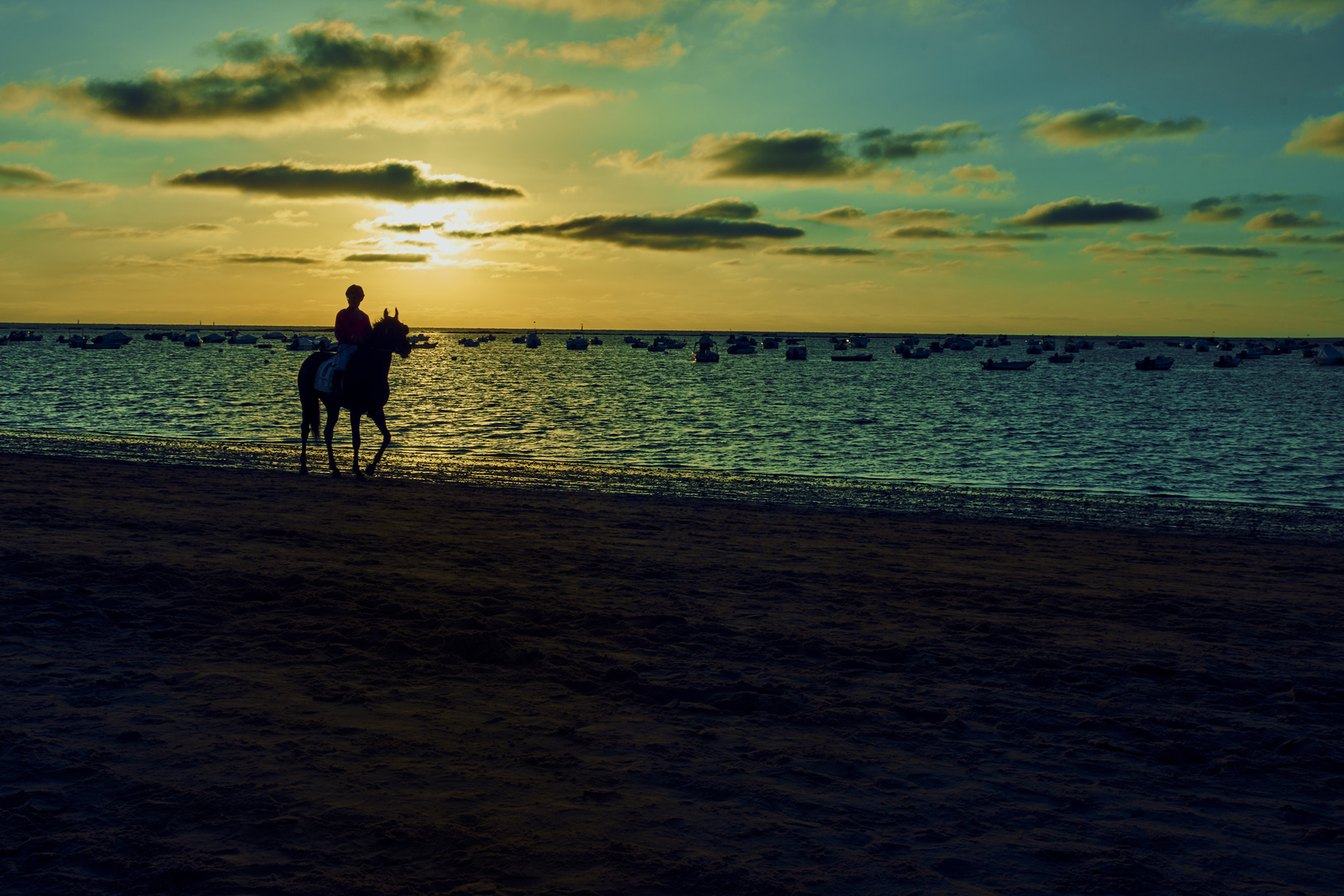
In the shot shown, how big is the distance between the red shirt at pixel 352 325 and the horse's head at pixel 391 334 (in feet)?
0.76

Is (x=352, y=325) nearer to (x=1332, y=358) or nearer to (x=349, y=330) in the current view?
(x=349, y=330)

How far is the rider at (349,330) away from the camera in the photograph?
18016mm

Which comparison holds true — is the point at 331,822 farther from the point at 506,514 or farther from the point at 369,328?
the point at 369,328

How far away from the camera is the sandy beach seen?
4.27m

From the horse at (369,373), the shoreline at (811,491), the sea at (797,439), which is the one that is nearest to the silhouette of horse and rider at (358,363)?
the horse at (369,373)

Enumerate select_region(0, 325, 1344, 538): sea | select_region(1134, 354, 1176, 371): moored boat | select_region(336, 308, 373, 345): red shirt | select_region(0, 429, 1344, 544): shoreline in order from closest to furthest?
1. select_region(0, 429, 1344, 544): shoreline
2. select_region(336, 308, 373, 345): red shirt
3. select_region(0, 325, 1344, 538): sea
4. select_region(1134, 354, 1176, 371): moored boat

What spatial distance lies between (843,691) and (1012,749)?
1.41 metres

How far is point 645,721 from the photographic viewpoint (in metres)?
6.14

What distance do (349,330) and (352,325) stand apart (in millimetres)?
163

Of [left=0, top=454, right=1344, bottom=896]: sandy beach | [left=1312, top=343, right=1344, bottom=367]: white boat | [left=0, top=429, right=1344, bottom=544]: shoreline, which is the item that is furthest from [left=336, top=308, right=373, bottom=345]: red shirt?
[left=1312, top=343, right=1344, bottom=367]: white boat

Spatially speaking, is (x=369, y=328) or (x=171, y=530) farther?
(x=369, y=328)

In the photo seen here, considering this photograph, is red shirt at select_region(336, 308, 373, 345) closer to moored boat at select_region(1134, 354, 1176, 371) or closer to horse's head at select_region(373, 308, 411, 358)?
horse's head at select_region(373, 308, 411, 358)

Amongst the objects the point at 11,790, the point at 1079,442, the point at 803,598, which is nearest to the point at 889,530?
the point at 803,598

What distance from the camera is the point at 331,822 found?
4.50 meters
